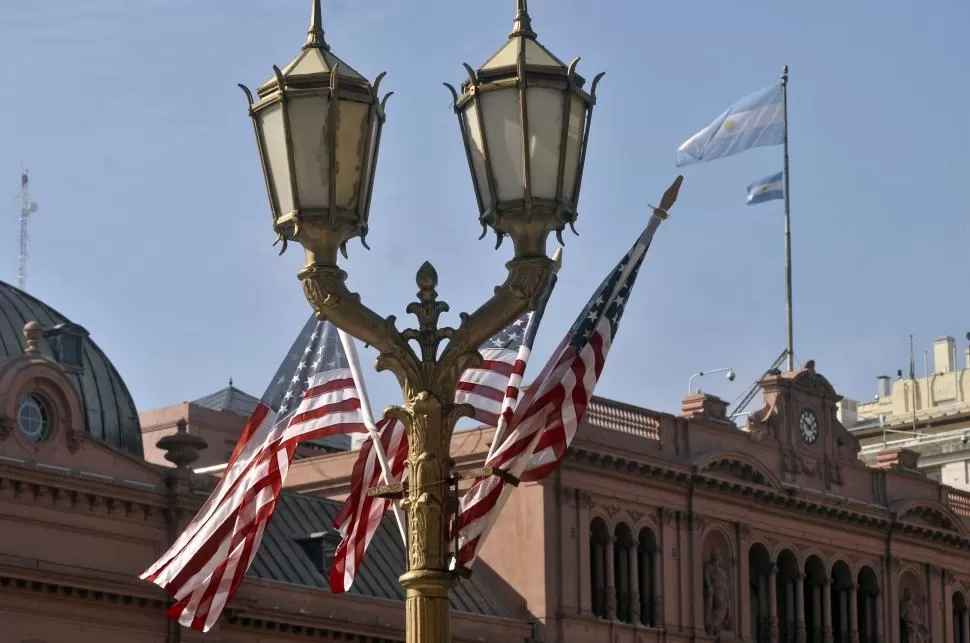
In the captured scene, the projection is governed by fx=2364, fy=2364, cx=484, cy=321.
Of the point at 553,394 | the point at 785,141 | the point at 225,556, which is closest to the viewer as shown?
the point at 553,394

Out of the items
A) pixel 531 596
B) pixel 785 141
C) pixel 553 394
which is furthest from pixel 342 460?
pixel 553 394

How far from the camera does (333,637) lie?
53.3 meters

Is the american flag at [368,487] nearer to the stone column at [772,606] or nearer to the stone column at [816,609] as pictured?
the stone column at [772,606]

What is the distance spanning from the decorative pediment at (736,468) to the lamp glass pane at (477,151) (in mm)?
47058

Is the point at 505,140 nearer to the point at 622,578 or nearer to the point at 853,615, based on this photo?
the point at 622,578

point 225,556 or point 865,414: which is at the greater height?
point 865,414

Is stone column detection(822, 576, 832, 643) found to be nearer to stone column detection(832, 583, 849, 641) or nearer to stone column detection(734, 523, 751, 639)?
stone column detection(832, 583, 849, 641)

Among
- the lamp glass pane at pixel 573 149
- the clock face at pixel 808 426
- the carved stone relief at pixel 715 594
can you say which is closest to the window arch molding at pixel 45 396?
the carved stone relief at pixel 715 594

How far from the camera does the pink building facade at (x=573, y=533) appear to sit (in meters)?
48.0

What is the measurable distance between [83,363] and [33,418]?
380 cm

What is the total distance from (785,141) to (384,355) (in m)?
56.3

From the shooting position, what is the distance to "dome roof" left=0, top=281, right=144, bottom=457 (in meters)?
50.8

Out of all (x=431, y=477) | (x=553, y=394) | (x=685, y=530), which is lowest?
(x=431, y=477)

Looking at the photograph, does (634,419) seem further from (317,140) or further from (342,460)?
(317,140)
